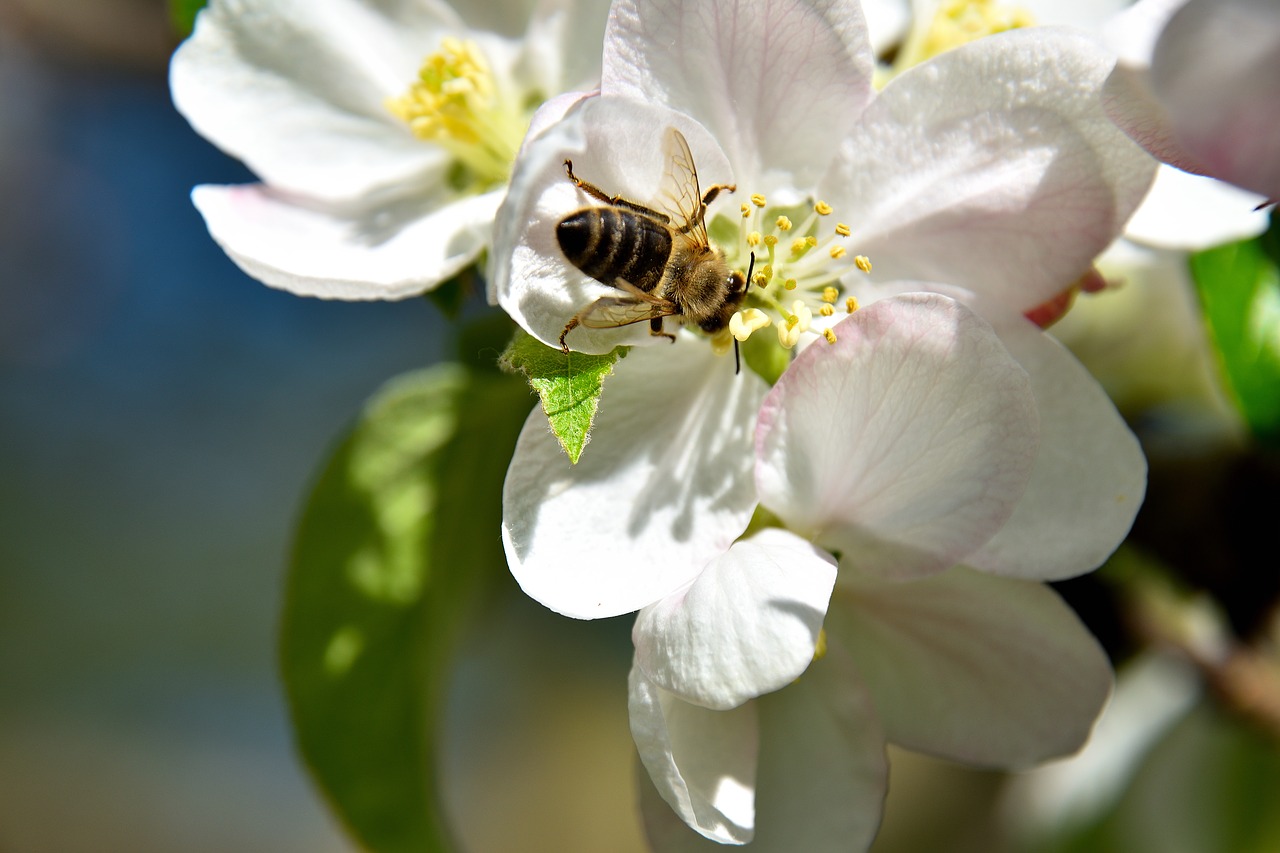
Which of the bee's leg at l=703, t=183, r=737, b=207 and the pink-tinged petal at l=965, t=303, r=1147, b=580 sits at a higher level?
the bee's leg at l=703, t=183, r=737, b=207

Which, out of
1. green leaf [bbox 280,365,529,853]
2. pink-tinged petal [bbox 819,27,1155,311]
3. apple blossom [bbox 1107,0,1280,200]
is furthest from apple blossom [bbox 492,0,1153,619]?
green leaf [bbox 280,365,529,853]

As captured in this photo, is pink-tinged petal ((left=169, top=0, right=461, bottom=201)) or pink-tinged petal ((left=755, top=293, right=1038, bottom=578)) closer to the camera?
pink-tinged petal ((left=755, top=293, right=1038, bottom=578))

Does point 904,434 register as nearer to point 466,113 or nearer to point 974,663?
point 974,663

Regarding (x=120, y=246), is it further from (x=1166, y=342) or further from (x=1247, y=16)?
(x=1247, y=16)

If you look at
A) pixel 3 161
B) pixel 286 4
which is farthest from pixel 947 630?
pixel 3 161

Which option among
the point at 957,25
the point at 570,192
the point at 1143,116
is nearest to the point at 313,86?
the point at 570,192

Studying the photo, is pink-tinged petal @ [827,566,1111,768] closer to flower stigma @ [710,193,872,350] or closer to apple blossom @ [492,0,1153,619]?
apple blossom @ [492,0,1153,619]
